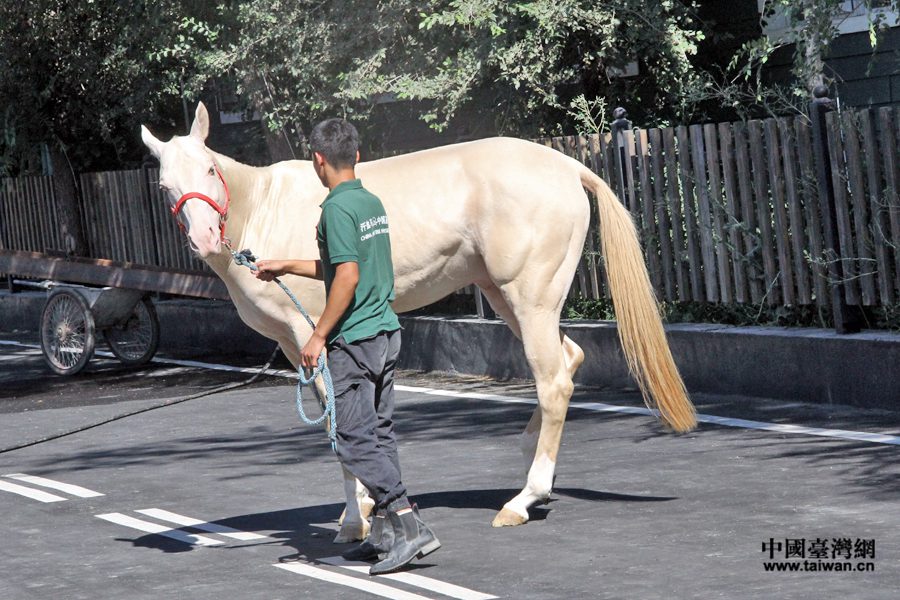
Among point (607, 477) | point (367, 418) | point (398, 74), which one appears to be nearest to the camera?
point (367, 418)

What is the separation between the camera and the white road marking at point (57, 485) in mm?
9117

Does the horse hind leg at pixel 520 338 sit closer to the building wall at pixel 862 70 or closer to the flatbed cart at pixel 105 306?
the flatbed cart at pixel 105 306

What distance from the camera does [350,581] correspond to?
6.62 meters

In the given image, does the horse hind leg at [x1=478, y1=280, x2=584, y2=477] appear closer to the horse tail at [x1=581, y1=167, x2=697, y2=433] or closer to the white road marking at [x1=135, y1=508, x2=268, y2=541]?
the horse tail at [x1=581, y1=167, x2=697, y2=433]

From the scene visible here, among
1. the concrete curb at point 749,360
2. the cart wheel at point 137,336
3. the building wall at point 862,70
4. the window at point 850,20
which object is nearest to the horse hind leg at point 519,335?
the concrete curb at point 749,360

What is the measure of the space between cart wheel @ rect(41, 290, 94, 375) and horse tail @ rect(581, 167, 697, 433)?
27.5 feet

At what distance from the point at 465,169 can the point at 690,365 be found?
3.99 m

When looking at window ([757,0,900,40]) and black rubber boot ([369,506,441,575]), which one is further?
window ([757,0,900,40])

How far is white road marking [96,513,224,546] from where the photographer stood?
7.57m

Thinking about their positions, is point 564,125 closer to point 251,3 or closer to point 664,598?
point 251,3

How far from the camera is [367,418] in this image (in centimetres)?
674

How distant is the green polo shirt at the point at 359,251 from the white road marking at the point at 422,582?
109cm

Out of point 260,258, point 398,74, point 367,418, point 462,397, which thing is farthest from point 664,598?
point 398,74

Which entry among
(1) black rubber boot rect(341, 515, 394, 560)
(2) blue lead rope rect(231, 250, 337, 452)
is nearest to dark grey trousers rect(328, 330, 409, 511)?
(2) blue lead rope rect(231, 250, 337, 452)
